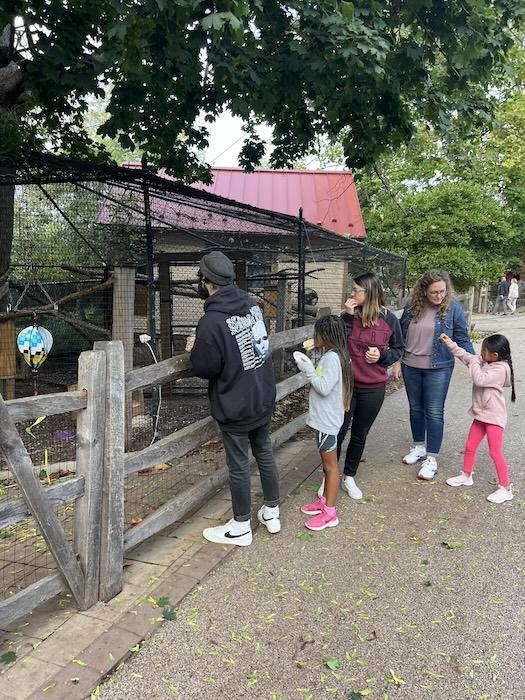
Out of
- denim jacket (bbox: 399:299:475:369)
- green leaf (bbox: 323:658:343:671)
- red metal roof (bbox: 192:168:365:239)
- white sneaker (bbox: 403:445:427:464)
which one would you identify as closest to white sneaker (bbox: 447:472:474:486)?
white sneaker (bbox: 403:445:427:464)

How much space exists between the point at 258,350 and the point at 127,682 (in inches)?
67.3

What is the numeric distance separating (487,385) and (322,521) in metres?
1.55

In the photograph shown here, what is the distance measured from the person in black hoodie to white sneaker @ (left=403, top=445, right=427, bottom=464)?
6.37 feet

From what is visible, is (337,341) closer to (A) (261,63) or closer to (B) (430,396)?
(B) (430,396)

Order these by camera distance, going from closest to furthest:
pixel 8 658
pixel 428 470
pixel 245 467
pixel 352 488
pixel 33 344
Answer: pixel 8 658 < pixel 245 467 < pixel 352 488 < pixel 428 470 < pixel 33 344

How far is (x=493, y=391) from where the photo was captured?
4.07 meters

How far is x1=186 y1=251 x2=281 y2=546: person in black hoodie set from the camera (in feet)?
9.91

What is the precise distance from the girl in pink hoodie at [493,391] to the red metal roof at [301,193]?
10.4 metres

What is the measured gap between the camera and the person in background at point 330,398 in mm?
3574

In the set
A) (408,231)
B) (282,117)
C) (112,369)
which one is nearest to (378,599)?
(112,369)

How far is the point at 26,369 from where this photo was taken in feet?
26.4

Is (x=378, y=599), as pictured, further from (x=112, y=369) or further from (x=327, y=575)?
(x=112, y=369)

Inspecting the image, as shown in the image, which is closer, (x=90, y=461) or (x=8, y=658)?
(x=8, y=658)

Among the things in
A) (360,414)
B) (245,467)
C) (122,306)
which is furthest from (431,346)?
(122,306)
